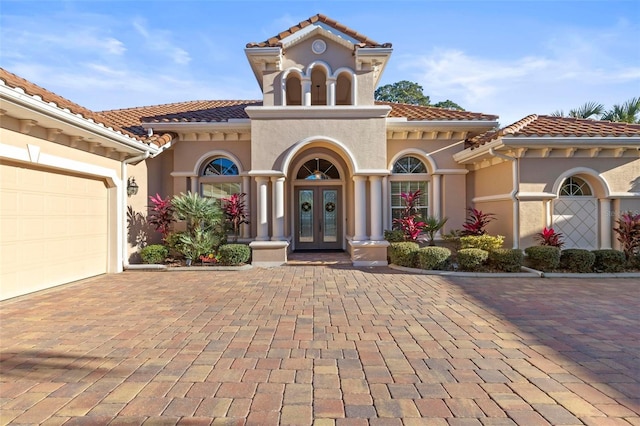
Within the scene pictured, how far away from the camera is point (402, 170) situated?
40.0 feet

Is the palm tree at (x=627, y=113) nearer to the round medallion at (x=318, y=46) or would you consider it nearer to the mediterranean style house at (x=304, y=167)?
the mediterranean style house at (x=304, y=167)

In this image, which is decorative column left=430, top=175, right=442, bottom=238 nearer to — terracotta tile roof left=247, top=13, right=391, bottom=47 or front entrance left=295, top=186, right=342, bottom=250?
front entrance left=295, top=186, right=342, bottom=250

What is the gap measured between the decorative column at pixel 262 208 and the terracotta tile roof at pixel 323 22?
4.10 meters

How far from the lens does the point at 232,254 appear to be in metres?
10.1

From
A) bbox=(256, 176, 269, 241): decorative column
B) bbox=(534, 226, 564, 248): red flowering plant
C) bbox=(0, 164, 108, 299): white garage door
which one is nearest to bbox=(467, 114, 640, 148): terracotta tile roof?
bbox=(534, 226, 564, 248): red flowering plant

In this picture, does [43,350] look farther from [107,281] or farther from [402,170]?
[402,170]

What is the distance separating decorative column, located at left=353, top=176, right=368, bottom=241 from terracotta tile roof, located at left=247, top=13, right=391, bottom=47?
4159mm

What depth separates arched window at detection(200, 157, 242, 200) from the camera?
12.2 m

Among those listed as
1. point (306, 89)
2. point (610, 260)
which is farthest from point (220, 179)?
point (610, 260)

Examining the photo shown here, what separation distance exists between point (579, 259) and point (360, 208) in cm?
588

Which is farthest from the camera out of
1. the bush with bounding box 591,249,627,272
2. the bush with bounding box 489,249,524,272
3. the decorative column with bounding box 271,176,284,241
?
the decorative column with bounding box 271,176,284,241

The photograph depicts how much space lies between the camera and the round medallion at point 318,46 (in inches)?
426

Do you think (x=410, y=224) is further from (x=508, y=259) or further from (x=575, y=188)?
(x=575, y=188)

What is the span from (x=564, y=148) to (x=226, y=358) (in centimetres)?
1029
